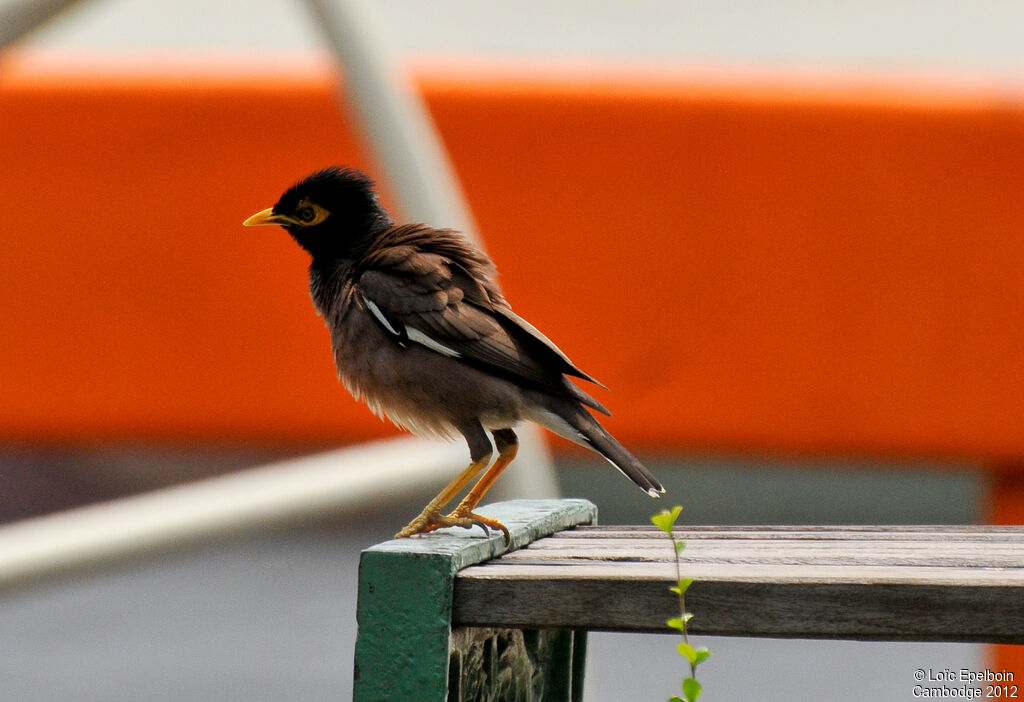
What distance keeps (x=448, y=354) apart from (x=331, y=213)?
46cm

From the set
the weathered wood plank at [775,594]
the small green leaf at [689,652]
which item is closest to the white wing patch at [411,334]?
the weathered wood plank at [775,594]

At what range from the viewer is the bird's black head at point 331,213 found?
269 centimetres

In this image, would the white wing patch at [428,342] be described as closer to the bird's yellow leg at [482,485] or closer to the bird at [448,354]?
the bird at [448,354]

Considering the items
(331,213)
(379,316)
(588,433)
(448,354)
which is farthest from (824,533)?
(331,213)

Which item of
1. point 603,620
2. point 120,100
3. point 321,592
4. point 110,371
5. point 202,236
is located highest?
point 120,100

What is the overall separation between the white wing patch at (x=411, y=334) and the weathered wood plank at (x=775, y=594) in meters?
0.56

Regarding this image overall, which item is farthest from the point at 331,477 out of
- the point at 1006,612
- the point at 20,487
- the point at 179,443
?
the point at 20,487

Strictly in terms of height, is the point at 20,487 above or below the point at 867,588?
above

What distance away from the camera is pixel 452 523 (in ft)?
7.10

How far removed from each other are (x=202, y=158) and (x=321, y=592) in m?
3.18

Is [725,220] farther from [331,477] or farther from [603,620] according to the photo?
[603,620]

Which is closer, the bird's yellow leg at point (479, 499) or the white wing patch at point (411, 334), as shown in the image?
the bird's yellow leg at point (479, 499)

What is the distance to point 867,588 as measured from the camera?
160 centimetres

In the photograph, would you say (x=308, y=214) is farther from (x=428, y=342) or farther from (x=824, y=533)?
(x=824, y=533)
